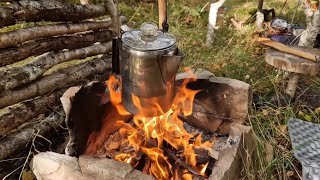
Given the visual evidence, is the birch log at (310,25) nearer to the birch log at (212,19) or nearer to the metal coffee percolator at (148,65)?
the birch log at (212,19)

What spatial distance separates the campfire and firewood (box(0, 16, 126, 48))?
1186 mm

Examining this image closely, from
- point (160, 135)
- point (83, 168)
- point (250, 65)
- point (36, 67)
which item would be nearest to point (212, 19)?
point (250, 65)

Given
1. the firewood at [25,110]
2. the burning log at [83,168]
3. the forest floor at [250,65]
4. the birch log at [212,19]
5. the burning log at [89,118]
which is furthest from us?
the birch log at [212,19]

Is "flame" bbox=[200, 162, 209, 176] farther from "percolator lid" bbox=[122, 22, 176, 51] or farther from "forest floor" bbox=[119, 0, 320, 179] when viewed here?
"percolator lid" bbox=[122, 22, 176, 51]

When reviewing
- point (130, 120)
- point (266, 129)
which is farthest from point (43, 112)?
point (266, 129)

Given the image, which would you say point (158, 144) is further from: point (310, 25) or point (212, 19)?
point (212, 19)

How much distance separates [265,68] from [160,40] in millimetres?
3222

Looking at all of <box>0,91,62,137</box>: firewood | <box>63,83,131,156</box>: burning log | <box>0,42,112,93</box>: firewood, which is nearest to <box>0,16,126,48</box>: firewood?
<box>0,42,112,93</box>: firewood

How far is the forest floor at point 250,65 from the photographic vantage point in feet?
9.72

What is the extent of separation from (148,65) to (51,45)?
194cm

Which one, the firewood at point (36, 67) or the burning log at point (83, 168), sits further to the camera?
the firewood at point (36, 67)

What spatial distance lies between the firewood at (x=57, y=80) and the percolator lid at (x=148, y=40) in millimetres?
1524

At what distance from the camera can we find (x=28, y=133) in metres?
3.24

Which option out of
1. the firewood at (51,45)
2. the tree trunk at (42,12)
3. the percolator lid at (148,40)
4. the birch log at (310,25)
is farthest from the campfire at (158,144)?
the birch log at (310,25)
